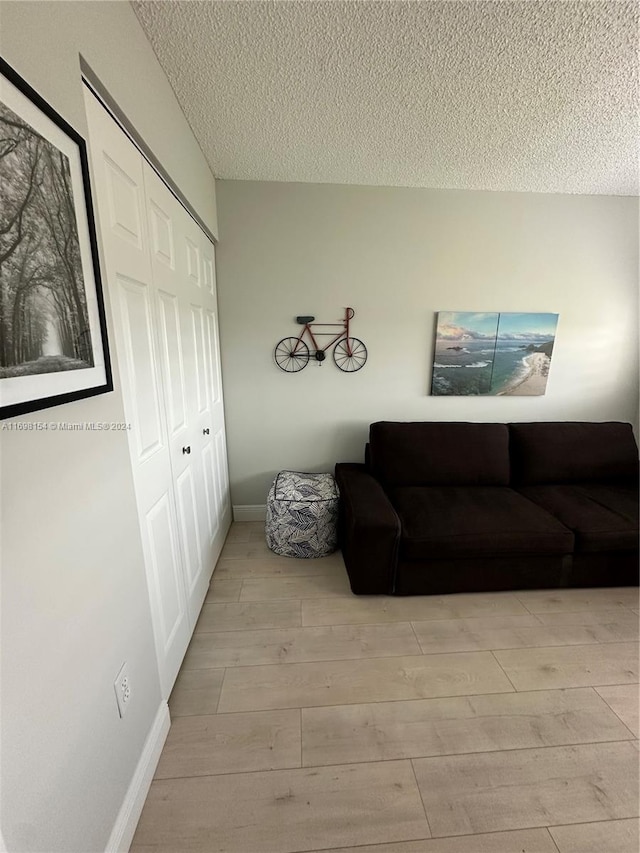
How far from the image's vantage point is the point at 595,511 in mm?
2037

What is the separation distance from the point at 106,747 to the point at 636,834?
159 cm

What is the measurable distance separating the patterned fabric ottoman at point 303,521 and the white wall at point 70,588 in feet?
3.78

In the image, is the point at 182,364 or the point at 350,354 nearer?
the point at 182,364

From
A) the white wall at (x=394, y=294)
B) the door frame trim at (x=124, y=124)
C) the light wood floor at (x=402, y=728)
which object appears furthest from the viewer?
the white wall at (x=394, y=294)

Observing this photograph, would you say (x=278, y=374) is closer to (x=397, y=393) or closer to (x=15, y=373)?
(x=397, y=393)

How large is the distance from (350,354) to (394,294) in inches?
21.9

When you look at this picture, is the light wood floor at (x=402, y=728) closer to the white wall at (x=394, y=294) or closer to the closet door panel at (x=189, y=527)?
the closet door panel at (x=189, y=527)

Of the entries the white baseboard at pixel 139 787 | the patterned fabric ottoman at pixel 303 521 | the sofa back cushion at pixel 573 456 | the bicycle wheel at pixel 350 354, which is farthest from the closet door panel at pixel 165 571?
the sofa back cushion at pixel 573 456

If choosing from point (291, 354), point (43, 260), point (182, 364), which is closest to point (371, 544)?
point (182, 364)

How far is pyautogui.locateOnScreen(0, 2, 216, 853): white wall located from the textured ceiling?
0.42 metres

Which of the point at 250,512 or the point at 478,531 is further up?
the point at 478,531

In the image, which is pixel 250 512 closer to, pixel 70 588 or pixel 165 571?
pixel 165 571

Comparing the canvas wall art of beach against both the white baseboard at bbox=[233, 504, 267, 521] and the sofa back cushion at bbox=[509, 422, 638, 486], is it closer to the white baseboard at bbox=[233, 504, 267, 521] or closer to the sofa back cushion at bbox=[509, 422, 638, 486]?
the sofa back cushion at bbox=[509, 422, 638, 486]

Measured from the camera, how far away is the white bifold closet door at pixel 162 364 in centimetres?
103
